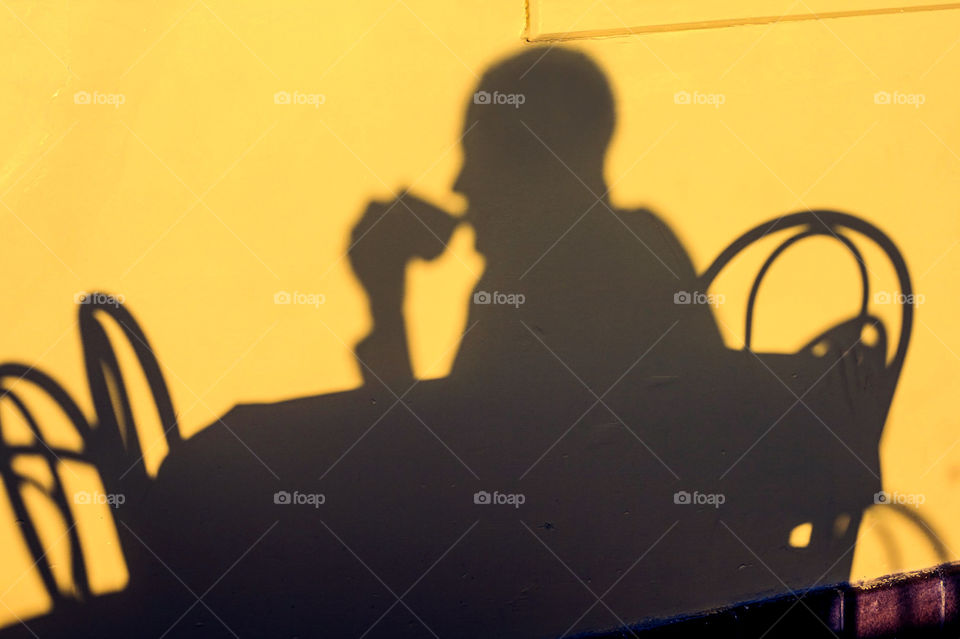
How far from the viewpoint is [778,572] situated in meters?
3.05

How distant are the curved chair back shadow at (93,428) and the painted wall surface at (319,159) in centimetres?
4

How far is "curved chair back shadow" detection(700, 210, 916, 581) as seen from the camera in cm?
284

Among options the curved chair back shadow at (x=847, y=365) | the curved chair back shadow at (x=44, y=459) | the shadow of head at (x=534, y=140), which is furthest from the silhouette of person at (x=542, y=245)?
the curved chair back shadow at (x=44, y=459)

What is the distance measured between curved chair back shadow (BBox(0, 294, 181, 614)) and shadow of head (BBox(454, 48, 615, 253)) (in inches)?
54.7

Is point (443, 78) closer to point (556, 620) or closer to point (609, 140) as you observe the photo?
point (609, 140)

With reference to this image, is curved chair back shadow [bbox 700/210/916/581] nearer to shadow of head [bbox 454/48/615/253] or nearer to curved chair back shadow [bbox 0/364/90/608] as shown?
shadow of head [bbox 454/48/615/253]

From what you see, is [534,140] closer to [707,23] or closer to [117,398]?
[707,23]

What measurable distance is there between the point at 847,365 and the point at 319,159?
2.43m

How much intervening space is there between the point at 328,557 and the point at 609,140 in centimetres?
206

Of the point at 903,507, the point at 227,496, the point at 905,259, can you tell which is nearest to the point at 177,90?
the point at 227,496

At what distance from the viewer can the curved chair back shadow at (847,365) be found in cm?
284

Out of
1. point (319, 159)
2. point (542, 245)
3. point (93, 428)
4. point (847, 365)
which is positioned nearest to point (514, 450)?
point (542, 245)

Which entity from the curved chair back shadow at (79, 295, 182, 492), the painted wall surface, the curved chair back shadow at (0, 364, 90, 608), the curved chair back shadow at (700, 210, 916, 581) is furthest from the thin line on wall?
the curved chair back shadow at (0, 364, 90, 608)

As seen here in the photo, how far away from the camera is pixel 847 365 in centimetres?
294
